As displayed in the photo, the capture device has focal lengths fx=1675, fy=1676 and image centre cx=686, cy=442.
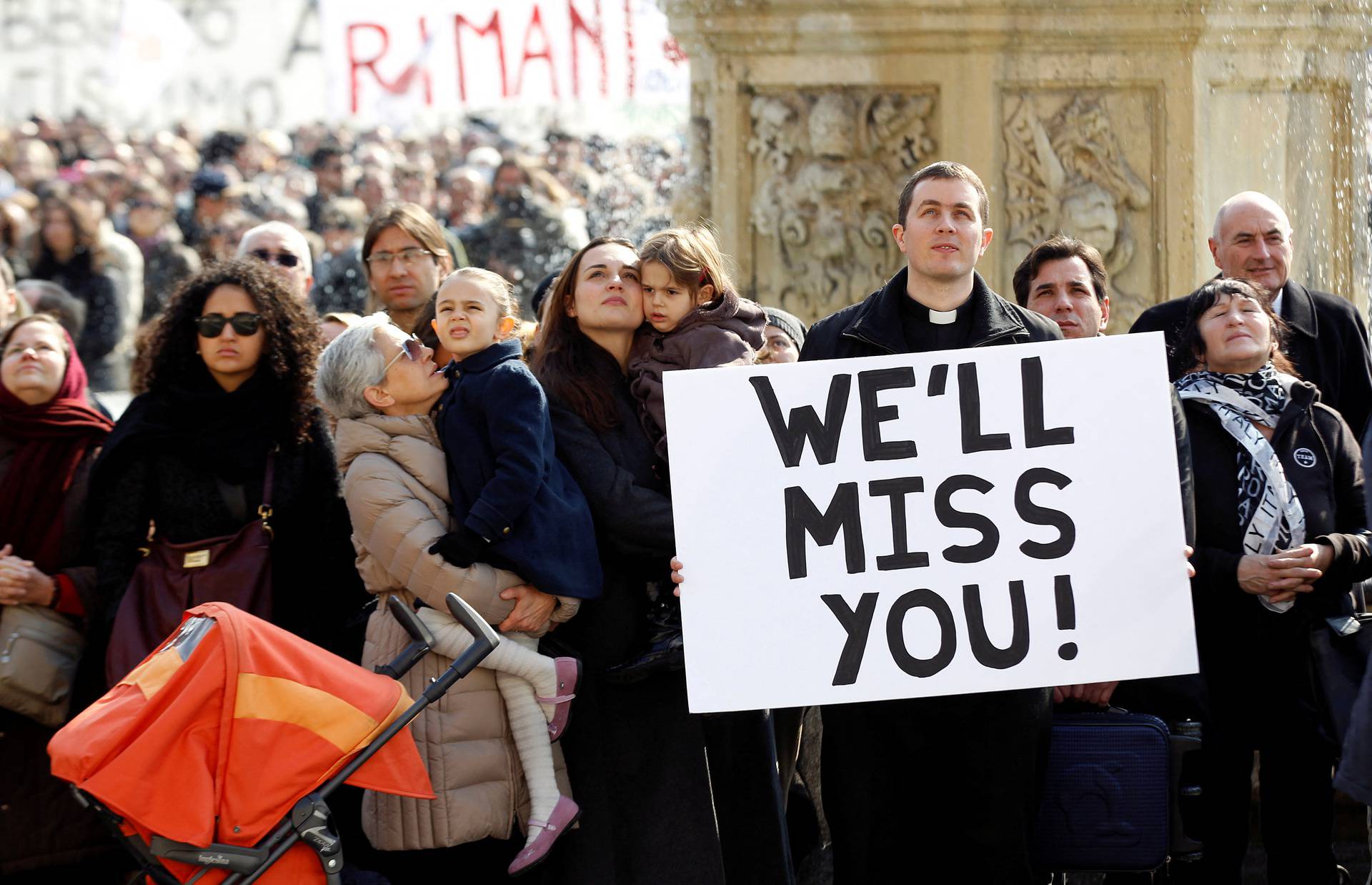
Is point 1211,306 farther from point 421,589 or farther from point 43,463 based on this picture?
point 43,463

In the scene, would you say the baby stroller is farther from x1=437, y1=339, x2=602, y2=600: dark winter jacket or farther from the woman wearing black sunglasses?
the woman wearing black sunglasses

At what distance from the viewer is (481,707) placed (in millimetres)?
4371

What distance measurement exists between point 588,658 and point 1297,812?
2007 mm

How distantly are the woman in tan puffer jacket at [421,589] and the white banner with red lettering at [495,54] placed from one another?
736 centimetres

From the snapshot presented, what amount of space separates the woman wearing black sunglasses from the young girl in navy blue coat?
56 cm

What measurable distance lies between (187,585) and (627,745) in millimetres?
1291

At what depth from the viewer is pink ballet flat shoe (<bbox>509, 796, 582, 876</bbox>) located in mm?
4215

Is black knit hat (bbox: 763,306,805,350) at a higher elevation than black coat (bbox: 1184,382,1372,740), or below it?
higher

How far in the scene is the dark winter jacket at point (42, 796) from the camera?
16.2 feet

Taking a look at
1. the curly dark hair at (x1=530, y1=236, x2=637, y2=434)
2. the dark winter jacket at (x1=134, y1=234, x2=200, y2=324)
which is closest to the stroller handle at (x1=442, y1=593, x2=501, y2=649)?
the curly dark hair at (x1=530, y1=236, x2=637, y2=434)

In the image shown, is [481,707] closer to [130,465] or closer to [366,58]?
[130,465]

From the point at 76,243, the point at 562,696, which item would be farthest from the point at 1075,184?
the point at 76,243

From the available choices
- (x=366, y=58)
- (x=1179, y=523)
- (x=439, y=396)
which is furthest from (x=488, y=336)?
(x=366, y=58)

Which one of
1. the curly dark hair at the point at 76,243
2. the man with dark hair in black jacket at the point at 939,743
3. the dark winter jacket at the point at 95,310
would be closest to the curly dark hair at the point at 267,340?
the man with dark hair in black jacket at the point at 939,743
